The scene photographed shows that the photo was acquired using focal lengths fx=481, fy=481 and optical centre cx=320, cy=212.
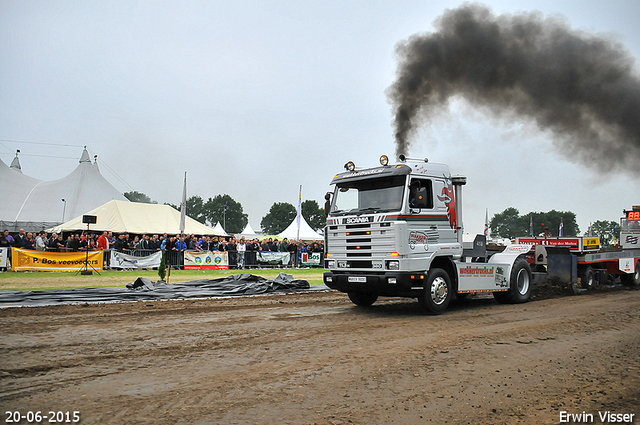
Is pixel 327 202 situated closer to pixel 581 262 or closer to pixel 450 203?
pixel 450 203

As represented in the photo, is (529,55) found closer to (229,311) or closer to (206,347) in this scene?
(229,311)

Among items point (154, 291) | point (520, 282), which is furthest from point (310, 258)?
point (520, 282)

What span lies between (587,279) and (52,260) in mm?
21641

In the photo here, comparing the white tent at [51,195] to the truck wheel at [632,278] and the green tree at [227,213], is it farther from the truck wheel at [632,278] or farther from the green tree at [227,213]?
the green tree at [227,213]

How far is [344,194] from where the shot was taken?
37.8 feet

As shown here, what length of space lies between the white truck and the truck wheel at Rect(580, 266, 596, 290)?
5.14 meters

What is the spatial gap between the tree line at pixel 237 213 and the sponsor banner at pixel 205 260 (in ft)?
303

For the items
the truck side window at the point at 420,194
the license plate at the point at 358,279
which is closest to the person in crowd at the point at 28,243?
the license plate at the point at 358,279

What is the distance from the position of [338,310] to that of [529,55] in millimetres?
12839

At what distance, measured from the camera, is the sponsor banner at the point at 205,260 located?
2503 centimetres

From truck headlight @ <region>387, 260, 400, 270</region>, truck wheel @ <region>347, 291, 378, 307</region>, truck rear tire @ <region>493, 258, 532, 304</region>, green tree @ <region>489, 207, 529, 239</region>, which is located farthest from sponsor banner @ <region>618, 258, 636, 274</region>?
green tree @ <region>489, 207, 529, 239</region>

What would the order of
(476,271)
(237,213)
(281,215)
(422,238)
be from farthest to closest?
(237,213) → (281,215) → (476,271) → (422,238)

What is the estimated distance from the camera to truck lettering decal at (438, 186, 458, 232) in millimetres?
11188

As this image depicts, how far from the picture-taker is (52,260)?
2173cm
